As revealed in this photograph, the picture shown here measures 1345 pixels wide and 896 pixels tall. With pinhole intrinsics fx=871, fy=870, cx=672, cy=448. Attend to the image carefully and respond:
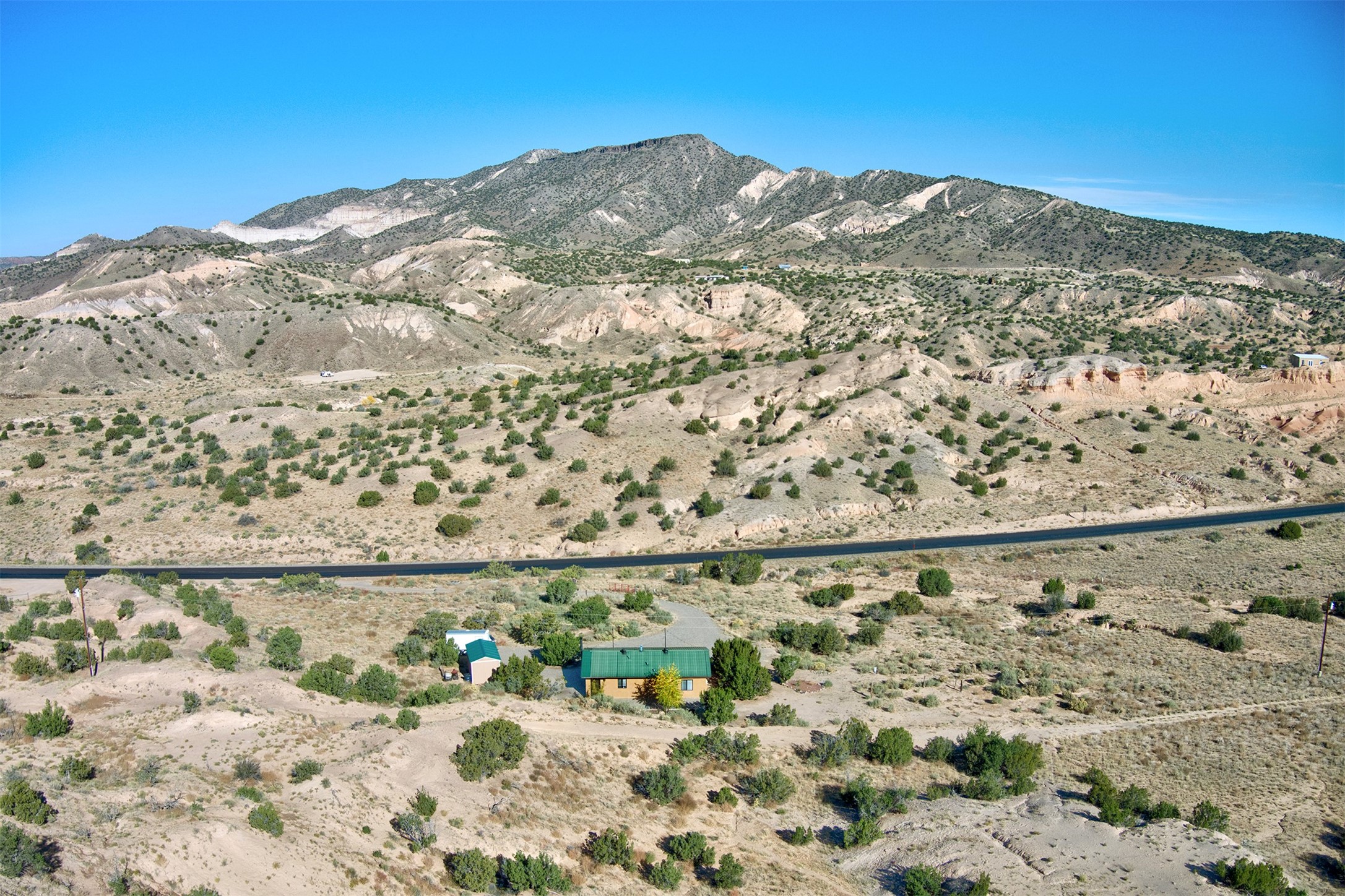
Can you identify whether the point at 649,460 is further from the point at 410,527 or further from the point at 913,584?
the point at 913,584

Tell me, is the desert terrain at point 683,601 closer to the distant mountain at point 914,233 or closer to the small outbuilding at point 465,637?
the small outbuilding at point 465,637

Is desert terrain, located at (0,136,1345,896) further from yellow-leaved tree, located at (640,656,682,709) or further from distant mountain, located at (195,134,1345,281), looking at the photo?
distant mountain, located at (195,134,1345,281)

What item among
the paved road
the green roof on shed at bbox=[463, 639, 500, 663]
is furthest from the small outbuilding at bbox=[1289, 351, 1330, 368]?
the green roof on shed at bbox=[463, 639, 500, 663]

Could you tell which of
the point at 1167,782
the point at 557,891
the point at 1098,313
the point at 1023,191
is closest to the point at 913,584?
the point at 1167,782

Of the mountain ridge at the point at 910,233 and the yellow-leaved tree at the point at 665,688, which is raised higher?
the mountain ridge at the point at 910,233

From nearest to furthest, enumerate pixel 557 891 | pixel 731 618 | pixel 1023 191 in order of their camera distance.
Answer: pixel 557 891 < pixel 731 618 < pixel 1023 191

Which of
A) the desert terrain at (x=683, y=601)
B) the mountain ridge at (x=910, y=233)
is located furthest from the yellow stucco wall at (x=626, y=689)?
the mountain ridge at (x=910, y=233)
